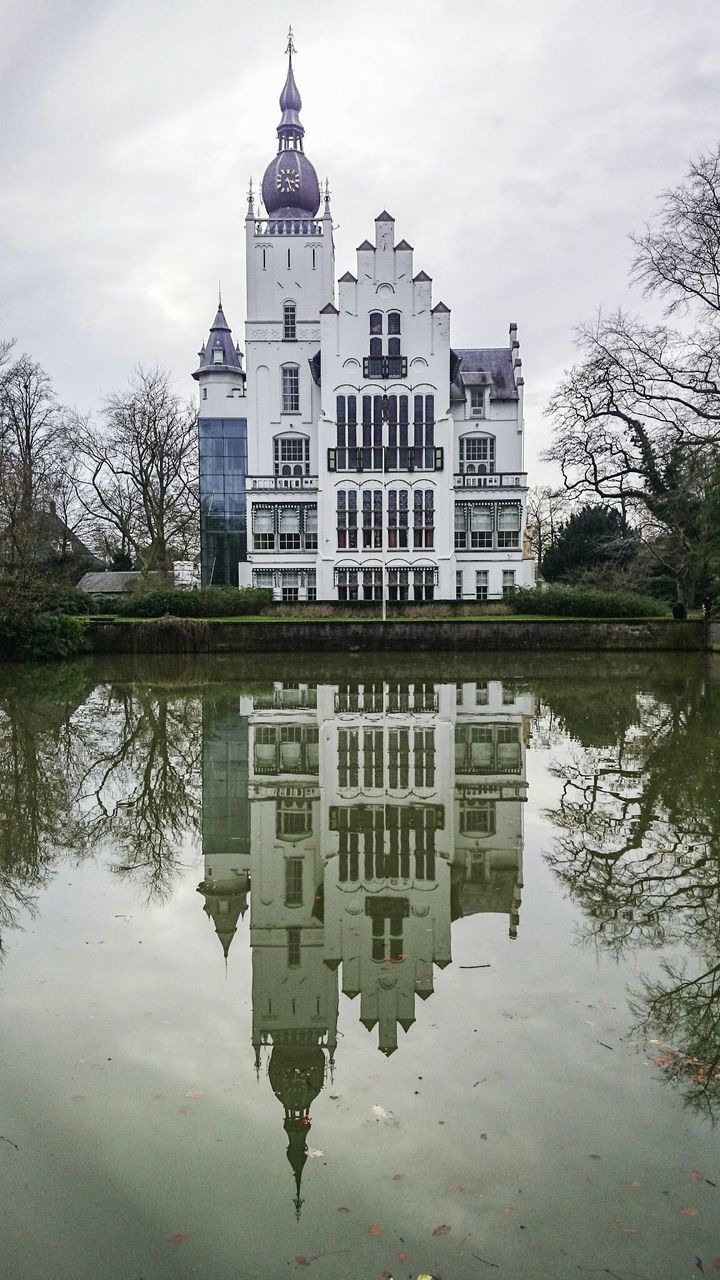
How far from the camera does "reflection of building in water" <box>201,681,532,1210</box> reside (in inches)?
204

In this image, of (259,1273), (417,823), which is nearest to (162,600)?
(417,823)

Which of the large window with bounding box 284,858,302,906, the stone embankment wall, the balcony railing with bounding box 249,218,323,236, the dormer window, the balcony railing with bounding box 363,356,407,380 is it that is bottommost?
the large window with bounding box 284,858,302,906

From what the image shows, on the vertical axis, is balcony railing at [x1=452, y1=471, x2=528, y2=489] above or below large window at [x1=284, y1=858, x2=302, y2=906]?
above

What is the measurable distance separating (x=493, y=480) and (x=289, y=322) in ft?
49.0

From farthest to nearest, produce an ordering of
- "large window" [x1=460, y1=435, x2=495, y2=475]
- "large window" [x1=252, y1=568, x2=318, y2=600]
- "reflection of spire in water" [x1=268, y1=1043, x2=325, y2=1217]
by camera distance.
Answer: "large window" [x1=460, y1=435, x2=495, y2=475]
"large window" [x1=252, y1=568, x2=318, y2=600]
"reflection of spire in water" [x1=268, y1=1043, x2=325, y2=1217]

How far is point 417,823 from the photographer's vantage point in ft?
29.8

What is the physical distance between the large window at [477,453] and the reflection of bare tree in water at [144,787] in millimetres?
36547

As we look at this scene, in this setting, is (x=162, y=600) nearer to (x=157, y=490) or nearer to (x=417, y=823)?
(x=157, y=490)

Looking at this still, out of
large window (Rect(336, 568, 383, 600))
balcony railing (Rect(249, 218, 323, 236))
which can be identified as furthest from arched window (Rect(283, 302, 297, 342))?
large window (Rect(336, 568, 383, 600))

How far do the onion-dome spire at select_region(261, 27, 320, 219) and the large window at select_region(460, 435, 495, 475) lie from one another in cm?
1724

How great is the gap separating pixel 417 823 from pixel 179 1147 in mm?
5370

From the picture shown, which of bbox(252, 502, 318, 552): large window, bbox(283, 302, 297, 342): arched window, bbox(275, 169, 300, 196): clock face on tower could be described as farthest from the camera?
bbox(275, 169, 300, 196): clock face on tower

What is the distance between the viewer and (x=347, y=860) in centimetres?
788

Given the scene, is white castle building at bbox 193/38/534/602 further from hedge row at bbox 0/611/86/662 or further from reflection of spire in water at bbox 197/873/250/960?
reflection of spire in water at bbox 197/873/250/960
